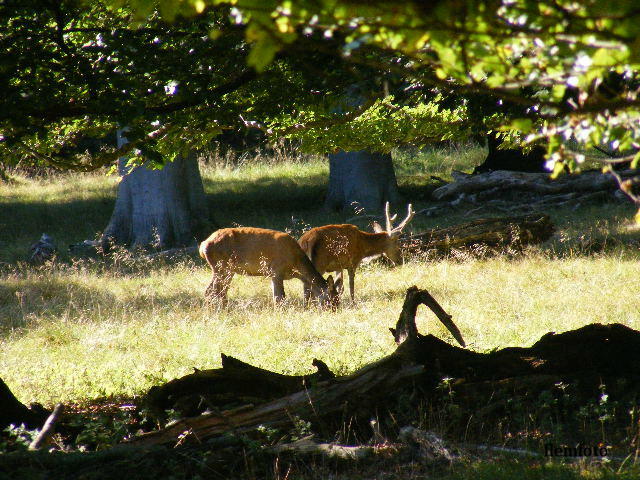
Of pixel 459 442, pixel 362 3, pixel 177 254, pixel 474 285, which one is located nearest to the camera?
pixel 362 3

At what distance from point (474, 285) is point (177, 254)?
7.45 meters

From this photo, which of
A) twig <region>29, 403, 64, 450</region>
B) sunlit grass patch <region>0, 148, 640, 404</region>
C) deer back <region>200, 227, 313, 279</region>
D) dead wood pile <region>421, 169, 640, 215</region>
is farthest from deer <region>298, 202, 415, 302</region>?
twig <region>29, 403, 64, 450</region>

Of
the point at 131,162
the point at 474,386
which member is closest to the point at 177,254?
the point at 131,162

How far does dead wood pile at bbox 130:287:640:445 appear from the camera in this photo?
533 cm

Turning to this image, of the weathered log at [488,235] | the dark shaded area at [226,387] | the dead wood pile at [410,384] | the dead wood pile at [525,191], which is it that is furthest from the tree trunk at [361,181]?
the dark shaded area at [226,387]

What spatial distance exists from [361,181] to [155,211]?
251 inches

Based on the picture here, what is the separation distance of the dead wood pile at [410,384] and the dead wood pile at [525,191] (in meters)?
13.7

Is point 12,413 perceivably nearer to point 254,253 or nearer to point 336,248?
point 254,253

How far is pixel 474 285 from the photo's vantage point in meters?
11.3

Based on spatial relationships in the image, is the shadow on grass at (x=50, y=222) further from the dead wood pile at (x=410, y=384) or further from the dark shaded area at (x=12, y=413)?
the dead wood pile at (x=410, y=384)

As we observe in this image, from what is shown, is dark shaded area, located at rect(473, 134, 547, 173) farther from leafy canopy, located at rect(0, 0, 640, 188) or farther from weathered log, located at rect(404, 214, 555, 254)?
leafy canopy, located at rect(0, 0, 640, 188)

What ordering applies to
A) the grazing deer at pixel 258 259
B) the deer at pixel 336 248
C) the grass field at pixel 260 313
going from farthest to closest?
the deer at pixel 336 248
the grazing deer at pixel 258 259
the grass field at pixel 260 313

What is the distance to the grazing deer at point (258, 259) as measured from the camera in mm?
11594

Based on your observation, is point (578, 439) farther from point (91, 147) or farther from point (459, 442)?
point (91, 147)
